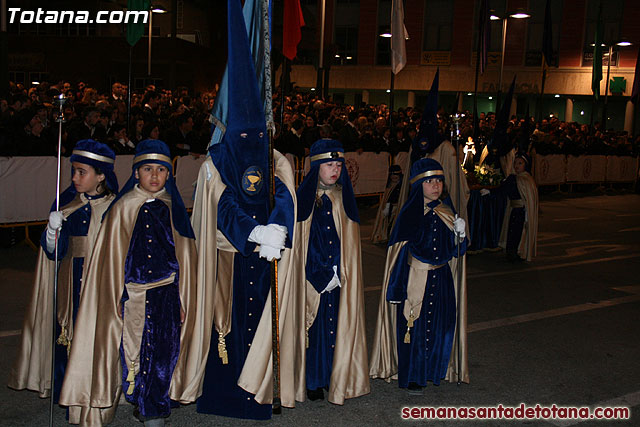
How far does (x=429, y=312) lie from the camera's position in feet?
19.1

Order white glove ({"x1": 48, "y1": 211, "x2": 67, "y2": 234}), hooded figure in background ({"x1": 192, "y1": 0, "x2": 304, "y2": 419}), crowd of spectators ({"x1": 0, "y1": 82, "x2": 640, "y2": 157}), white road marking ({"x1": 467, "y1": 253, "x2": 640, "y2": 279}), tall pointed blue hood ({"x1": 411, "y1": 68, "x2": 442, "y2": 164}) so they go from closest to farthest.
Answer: white glove ({"x1": 48, "y1": 211, "x2": 67, "y2": 234}) < hooded figure in background ({"x1": 192, "y1": 0, "x2": 304, "y2": 419}) < tall pointed blue hood ({"x1": 411, "y1": 68, "x2": 442, "y2": 164}) < white road marking ({"x1": 467, "y1": 253, "x2": 640, "y2": 279}) < crowd of spectators ({"x1": 0, "y1": 82, "x2": 640, "y2": 157})

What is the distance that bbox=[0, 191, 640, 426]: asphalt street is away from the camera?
17.6 feet

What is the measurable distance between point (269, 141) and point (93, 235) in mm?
1424

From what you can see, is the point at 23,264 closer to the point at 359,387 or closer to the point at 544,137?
the point at 359,387

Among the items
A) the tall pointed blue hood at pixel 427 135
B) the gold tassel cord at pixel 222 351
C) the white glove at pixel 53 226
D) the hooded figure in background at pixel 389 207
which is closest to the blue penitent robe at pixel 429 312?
the gold tassel cord at pixel 222 351

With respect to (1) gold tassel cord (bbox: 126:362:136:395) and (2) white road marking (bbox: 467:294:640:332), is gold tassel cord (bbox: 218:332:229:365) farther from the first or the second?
(2) white road marking (bbox: 467:294:640:332)

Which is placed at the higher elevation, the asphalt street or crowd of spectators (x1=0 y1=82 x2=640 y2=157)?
crowd of spectators (x1=0 y1=82 x2=640 y2=157)

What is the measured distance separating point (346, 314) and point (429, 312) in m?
0.77

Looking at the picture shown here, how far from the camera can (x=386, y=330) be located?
594 centimetres

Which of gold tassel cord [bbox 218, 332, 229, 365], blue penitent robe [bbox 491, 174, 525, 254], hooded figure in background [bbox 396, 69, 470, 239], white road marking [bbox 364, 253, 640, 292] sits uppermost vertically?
hooded figure in background [bbox 396, 69, 470, 239]

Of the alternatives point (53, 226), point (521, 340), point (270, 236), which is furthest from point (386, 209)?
point (53, 226)

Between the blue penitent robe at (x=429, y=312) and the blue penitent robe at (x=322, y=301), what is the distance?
523 mm

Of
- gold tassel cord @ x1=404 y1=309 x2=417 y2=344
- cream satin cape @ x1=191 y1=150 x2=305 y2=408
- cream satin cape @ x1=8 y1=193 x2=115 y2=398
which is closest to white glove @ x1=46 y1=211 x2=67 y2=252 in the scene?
cream satin cape @ x1=8 y1=193 x2=115 y2=398

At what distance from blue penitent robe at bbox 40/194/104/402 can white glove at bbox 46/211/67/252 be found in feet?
0.24
